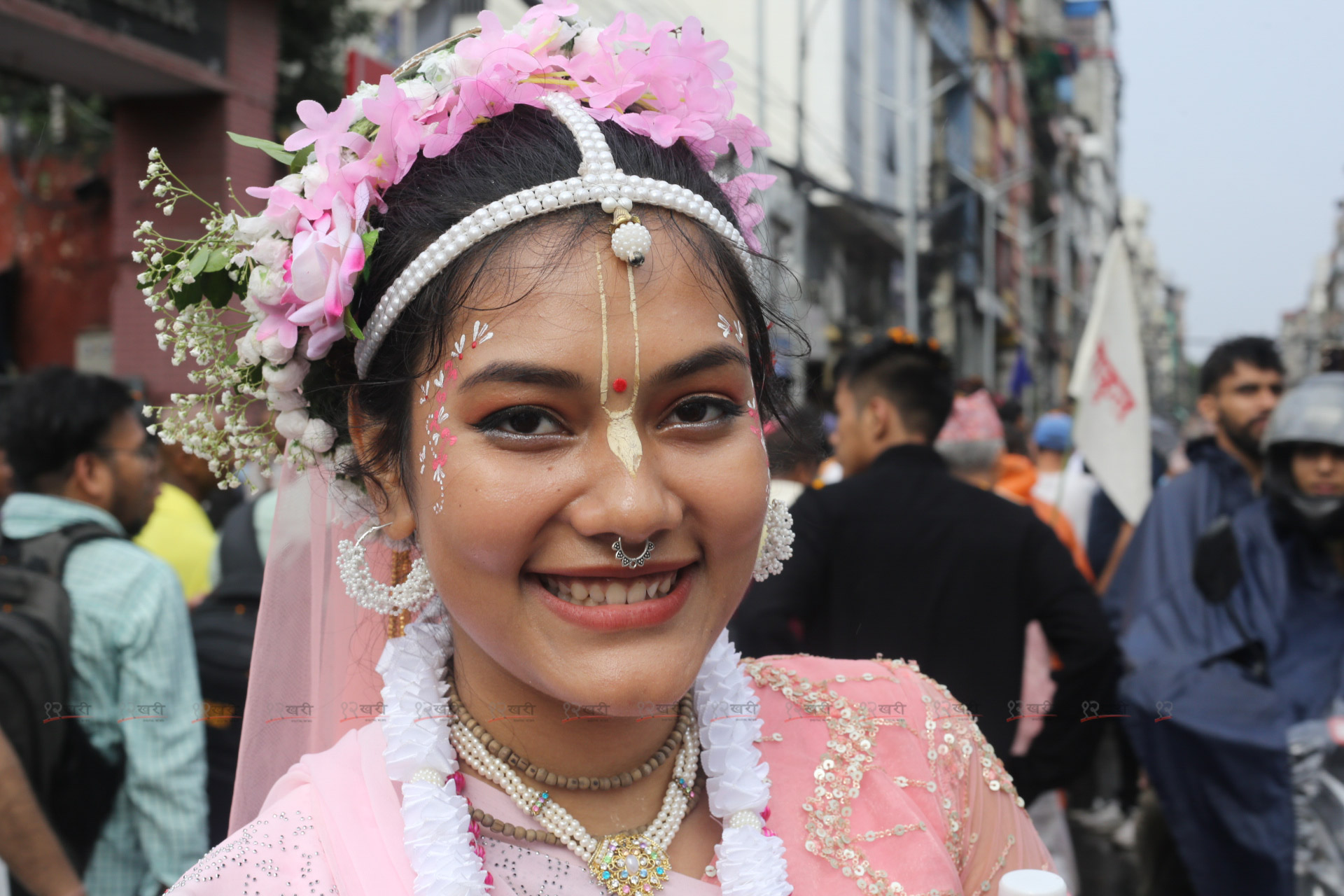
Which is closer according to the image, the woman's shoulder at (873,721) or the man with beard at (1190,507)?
the woman's shoulder at (873,721)

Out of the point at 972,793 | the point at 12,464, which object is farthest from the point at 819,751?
the point at 12,464

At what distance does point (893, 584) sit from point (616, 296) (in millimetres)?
2455

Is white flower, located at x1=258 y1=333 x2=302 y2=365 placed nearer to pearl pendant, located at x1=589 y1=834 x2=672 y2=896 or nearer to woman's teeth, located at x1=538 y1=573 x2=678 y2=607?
woman's teeth, located at x1=538 y1=573 x2=678 y2=607

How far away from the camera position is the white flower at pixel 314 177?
1.42 meters

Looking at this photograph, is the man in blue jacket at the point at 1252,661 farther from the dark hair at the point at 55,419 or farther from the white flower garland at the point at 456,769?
the dark hair at the point at 55,419

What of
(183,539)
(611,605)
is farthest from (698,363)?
(183,539)

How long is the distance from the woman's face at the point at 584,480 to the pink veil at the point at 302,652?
1.51ft

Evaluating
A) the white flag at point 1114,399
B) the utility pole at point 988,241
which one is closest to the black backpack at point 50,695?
the white flag at point 1114,399

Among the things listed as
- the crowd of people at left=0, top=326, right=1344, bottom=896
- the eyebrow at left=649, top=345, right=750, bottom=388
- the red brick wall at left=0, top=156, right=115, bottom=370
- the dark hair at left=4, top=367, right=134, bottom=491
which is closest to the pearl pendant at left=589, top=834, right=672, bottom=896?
the eyebrow at left=649, top=345, right=750, bottom=388

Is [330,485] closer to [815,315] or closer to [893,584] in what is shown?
[893,584]

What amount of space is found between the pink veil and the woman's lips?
1.75 feet

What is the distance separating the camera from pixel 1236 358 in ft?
15.9

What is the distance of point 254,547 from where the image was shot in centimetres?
347

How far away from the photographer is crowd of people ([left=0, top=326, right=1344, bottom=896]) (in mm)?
2840
